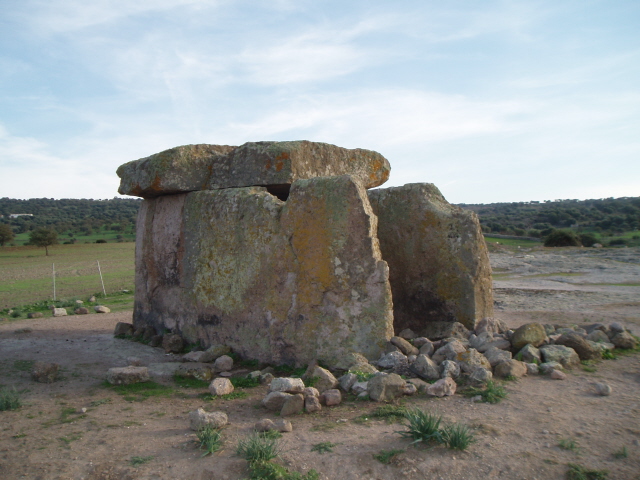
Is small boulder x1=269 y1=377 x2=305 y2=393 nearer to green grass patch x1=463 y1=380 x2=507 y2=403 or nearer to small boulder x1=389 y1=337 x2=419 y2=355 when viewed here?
small boulder x1=389 y1=337 x2=419 y2=355

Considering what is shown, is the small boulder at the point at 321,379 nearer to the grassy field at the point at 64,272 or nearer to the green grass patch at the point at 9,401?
the green grass patch at the point at 9,401

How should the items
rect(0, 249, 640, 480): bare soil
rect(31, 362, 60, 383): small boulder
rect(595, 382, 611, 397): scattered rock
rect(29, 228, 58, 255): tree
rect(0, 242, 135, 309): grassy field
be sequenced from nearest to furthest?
rect(0, 249, 640, 480): bare soil < rect(595, 382, 611, 397): scattered rock < rect(31, 362, 60, 383): small boulder < rect(0, 242, 135, 309): grassy field < rect(29, 228, 58, 255): tree

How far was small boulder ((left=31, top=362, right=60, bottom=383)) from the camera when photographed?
5852mm

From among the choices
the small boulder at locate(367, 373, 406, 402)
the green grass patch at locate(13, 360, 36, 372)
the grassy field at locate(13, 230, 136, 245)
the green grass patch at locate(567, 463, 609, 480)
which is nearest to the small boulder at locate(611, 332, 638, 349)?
the small boulder at locate(367, 373, 406, 402)

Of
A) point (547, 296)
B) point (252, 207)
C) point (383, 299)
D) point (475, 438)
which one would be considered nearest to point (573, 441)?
point (475, 438)

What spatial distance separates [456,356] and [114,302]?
1023 centimetres

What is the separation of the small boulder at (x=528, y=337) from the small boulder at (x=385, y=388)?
6.19 ft

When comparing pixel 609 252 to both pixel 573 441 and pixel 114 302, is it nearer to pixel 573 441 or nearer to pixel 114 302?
pixel 114 302

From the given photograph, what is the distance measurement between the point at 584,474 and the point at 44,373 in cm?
543

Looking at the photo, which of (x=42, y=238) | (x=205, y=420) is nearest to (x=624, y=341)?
(x=205, y=420)

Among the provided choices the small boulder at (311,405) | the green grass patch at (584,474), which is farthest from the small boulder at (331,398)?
the green grass patch at (584,474)

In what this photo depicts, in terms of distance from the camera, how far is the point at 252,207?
258 inches

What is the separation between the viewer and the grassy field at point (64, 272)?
49.4 feet

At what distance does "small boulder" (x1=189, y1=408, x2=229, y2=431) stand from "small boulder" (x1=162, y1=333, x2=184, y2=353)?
3.12m
